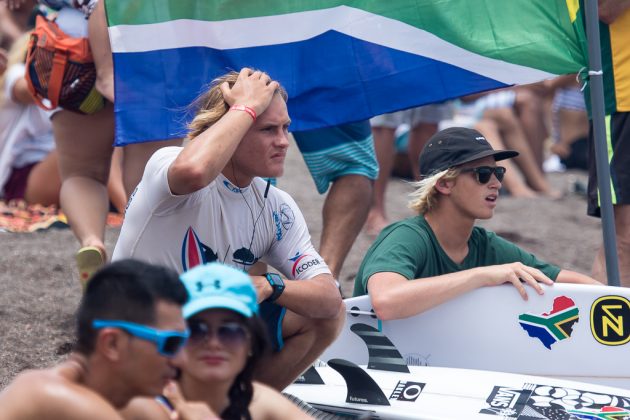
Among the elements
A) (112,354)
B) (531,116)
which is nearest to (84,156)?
(112,354)

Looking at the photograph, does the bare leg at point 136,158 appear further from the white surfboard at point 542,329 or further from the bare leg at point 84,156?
the white surfboard at point 542,329

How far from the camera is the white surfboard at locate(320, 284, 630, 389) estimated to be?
4.52m

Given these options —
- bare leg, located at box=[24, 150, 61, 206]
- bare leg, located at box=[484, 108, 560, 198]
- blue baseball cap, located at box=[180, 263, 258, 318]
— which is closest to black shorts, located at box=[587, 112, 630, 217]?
blue baseball cap, located at box=[180, 263, 258, 318]

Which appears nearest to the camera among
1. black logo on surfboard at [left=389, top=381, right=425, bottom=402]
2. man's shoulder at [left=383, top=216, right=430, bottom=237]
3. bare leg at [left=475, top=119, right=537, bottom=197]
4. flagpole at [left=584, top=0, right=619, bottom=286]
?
black logo on surfboard at [left=389, top=381, right=425, bottom=402]

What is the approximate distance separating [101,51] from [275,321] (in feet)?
5.59

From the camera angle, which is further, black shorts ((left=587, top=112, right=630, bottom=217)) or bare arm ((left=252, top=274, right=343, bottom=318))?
black shorts ((left=587, top=112, right=630, bottom=217))

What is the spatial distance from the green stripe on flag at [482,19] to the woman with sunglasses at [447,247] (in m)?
0.39

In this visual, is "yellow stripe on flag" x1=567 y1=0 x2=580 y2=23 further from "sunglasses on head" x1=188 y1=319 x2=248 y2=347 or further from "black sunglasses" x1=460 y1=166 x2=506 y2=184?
"sunglasses on head" x1=188 y1=319 x2=248 y2=347

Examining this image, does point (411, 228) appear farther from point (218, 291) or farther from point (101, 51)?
point (218, 291)

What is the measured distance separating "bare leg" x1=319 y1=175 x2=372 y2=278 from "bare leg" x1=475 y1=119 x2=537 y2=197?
4874mm

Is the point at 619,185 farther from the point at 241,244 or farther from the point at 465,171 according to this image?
the point at 241,244

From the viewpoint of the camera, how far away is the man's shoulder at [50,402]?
2621 millimetres

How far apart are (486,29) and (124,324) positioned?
9.07ft

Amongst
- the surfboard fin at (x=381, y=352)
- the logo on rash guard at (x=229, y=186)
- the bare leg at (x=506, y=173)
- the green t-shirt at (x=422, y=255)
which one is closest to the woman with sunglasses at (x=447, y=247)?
the green t-shirt at (x=422, y=255)
